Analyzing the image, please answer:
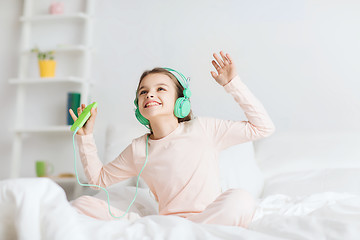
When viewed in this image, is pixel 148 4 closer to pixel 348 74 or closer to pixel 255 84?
pixel 255 84

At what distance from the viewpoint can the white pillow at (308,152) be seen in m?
1.99

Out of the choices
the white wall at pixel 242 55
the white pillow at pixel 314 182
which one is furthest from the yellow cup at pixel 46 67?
the white pillow at pixel 314 182

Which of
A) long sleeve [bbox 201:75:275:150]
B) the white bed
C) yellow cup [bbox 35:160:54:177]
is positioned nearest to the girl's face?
long sleeve [bbox 201:75:275:150]

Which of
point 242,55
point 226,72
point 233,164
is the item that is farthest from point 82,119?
point 242,55

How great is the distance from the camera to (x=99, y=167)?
1.62 metres

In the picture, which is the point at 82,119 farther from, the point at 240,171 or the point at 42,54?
the point at 42,54

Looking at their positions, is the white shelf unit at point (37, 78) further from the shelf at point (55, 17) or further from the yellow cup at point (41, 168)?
the yellow cup at point (41, 168)

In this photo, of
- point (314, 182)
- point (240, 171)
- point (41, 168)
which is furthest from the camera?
point (41, 168)

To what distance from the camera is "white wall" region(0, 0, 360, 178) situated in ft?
7.70

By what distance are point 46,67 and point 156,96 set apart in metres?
1.42

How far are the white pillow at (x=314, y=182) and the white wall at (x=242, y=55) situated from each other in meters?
0.50

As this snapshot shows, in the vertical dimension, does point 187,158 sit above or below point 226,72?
below

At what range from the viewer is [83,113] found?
1542 mm

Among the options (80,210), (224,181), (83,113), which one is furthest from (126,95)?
(80,210)
